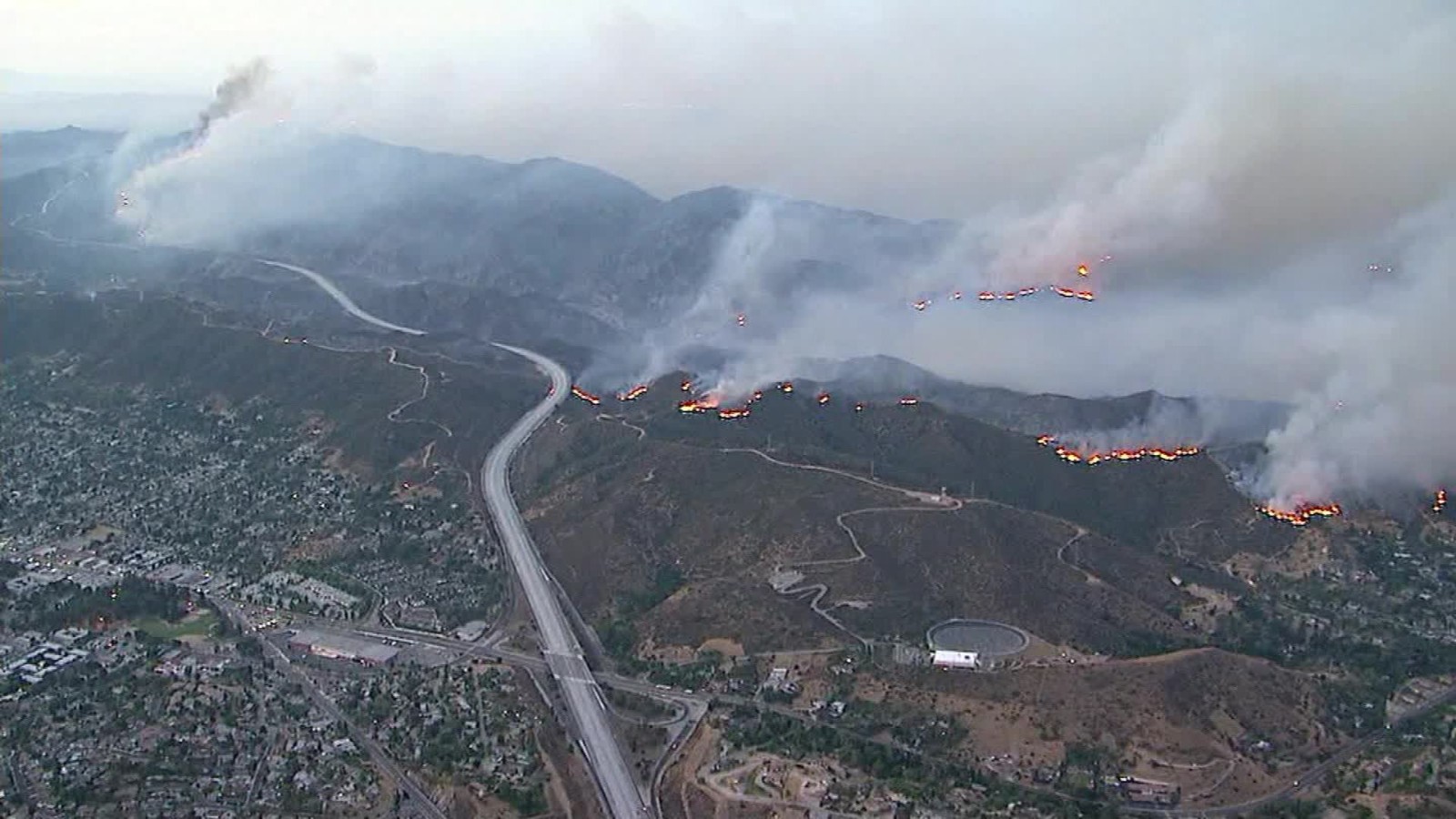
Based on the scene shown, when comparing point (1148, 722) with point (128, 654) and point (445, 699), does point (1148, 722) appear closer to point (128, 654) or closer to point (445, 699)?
point (445, 699)

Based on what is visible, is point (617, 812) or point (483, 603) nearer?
point (617, 812)

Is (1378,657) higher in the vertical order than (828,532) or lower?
lower

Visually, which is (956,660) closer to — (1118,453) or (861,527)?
(861,527)

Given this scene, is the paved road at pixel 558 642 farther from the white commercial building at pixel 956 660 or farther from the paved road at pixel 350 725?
the white commercial building at pixel 956 660

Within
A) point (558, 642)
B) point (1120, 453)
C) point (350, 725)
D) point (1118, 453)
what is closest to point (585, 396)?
point (558, 642)

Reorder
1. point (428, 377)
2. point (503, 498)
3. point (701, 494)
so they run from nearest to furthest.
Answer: point (701, 494), point (503, 498), point (428, 377)

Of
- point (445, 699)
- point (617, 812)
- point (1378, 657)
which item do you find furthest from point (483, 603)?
point (1378, 657)

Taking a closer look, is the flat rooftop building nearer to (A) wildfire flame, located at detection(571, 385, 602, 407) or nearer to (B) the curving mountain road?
(B) the curving mountain road

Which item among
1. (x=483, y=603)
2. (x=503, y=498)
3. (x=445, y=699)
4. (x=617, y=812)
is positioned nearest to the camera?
(x=617, y=812)

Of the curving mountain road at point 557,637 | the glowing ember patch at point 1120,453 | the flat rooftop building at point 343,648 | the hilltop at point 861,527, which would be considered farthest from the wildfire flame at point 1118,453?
the flat rooftop building at point 343,648
